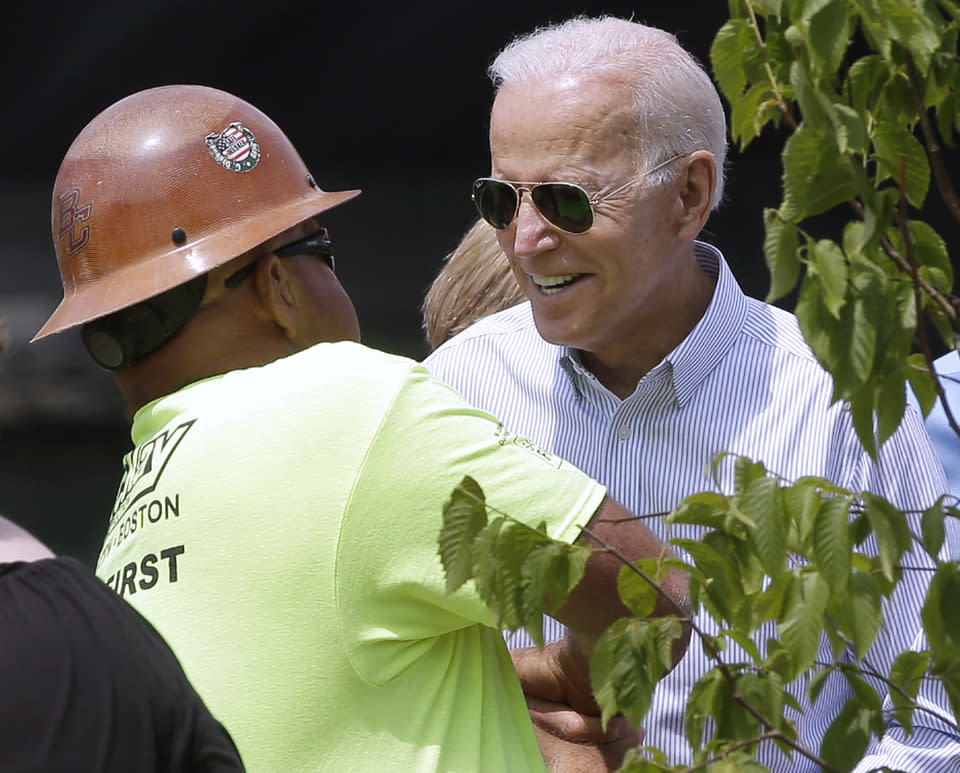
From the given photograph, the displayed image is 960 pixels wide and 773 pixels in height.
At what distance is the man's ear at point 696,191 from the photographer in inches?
105

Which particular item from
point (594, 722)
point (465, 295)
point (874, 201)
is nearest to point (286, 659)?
point (594, 722)

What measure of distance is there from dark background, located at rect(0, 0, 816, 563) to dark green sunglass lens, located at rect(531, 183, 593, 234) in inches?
141

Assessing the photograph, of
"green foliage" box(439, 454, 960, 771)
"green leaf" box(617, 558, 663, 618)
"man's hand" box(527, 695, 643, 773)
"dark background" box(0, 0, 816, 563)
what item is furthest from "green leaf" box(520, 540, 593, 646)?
"dark background" box(0, 0, 816, 563)

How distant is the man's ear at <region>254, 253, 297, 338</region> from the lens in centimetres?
211

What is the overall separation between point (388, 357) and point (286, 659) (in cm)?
38

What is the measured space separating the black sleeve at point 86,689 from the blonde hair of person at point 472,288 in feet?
6.28

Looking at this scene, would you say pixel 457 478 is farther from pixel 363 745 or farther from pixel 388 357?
pixel 363 745

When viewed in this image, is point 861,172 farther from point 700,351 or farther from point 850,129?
point 700,351

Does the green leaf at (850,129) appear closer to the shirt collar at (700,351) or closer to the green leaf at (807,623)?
the green leaf at (807,623)

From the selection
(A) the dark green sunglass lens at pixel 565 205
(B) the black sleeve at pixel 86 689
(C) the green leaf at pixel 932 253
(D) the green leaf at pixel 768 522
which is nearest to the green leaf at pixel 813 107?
(C) the green leaf at pixel 932 253

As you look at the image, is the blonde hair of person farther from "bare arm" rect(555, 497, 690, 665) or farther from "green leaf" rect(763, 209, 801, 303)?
"green leaf" rect(763, 209, 801, 303)

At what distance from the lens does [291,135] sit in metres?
6.75

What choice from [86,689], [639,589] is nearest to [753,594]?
[639,589]

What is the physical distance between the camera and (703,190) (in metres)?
2.69
